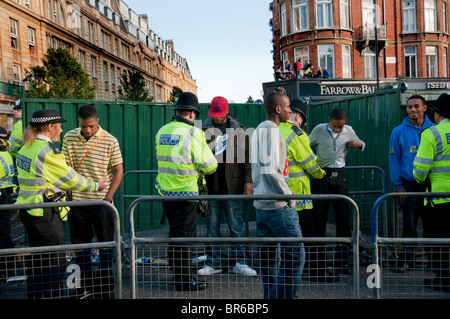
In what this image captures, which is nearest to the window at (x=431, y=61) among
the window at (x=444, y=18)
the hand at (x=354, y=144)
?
the window at (x=444, y=18)

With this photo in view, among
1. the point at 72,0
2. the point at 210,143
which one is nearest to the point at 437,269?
the point at 210,143

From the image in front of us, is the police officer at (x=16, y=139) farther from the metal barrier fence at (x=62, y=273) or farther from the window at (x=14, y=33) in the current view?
the window at (x=14, y=33)

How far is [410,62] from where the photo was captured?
29531mm

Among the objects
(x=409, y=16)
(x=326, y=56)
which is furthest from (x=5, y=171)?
(x=409, y=16)

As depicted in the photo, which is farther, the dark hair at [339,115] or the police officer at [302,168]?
the dark hair at [339,115]

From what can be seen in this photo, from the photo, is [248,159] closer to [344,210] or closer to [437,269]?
[344,210]

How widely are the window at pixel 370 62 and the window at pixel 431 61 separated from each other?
382cm

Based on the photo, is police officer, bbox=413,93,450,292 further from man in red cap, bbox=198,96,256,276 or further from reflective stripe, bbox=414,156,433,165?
man in red cap, bbox=198,96,256,276

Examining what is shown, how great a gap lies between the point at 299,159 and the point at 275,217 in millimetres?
1042

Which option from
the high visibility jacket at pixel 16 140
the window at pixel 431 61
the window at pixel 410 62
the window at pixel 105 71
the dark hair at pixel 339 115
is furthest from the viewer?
the window at pixel 105 71

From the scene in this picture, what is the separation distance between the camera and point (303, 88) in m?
22.4

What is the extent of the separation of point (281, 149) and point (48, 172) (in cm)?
218

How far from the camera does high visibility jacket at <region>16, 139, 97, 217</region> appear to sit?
3943 millimetres

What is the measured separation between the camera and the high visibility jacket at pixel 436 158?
4.36 metres
